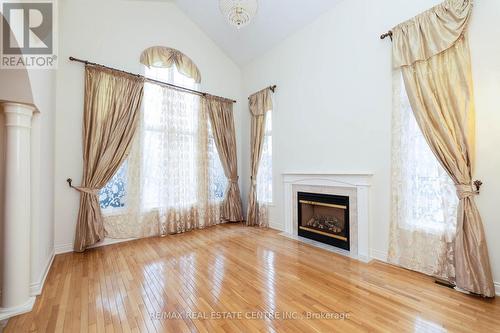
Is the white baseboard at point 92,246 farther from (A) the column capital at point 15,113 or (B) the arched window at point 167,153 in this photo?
(A) the column capital at point 15,113

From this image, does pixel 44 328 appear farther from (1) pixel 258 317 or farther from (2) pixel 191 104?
(2) pixel 191 104

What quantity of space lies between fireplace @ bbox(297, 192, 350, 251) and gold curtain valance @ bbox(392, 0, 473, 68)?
200 centimetres

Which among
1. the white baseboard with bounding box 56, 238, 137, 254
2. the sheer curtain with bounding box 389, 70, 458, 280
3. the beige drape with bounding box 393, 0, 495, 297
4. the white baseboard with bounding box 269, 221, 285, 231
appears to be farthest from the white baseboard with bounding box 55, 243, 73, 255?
the beige drape with bounding box 393, 0, 495, 297

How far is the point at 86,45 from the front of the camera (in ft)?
11.2

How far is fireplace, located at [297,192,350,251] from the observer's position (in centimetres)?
329

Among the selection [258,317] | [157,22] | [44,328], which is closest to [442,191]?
[258,317]

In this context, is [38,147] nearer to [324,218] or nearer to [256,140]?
[256,140]

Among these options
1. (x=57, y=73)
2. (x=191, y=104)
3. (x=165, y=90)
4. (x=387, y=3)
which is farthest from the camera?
(x=191, y=104)

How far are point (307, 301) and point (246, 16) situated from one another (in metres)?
3.21

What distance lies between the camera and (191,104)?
450cm

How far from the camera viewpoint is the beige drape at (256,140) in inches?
181

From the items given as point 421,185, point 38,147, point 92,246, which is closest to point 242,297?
point 421,185

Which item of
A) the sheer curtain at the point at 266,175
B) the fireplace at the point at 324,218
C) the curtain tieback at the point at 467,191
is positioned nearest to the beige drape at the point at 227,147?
the sheer curtain at the point at 266,175

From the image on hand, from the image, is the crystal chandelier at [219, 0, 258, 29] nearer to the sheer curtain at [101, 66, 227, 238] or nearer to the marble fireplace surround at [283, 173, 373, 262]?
the sheer curtain at [101, 66, 227, 238]
